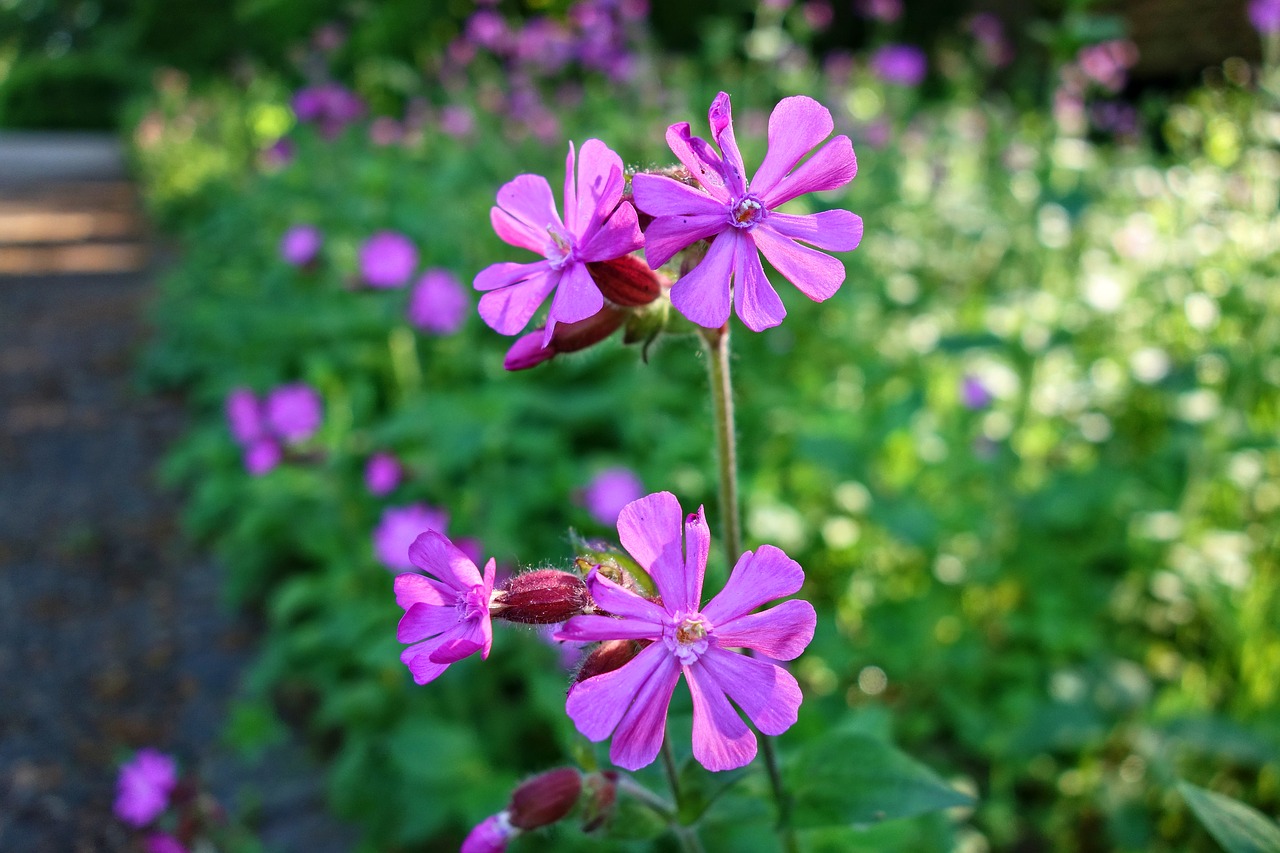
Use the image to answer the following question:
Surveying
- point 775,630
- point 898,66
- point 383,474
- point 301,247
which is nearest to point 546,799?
point 775,630

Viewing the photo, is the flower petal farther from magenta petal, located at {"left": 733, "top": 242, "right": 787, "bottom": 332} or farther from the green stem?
the green stem

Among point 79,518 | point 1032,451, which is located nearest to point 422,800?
point 1032,451

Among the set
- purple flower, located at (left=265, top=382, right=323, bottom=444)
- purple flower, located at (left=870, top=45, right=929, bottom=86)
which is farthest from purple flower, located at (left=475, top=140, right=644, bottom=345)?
purple flower, located at (left=870, top=45, right=929, bottom=86)

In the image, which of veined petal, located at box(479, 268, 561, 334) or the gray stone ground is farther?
the gray stone ground

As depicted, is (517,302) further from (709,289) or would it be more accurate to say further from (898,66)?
(898,66)

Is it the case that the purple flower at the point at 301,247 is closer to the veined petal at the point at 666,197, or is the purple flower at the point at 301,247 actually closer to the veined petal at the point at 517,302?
the veined petal at the point at 517,302

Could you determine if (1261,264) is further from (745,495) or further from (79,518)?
(79,518)

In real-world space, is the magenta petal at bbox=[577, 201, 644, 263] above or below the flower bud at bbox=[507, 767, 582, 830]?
above
